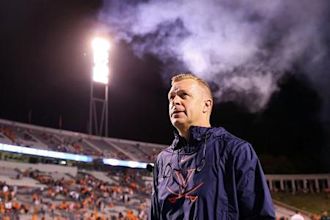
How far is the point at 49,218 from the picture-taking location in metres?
18.1

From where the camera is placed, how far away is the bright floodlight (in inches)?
1406

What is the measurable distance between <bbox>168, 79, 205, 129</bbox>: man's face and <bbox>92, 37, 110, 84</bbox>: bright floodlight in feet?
112

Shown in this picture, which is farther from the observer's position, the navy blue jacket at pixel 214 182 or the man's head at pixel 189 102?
the man's head at pixel 189 102

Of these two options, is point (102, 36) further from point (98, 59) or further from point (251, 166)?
point (251, 166)

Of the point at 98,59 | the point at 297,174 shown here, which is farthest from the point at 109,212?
the point at 297,174

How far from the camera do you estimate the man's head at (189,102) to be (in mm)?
2193

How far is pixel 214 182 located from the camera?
199 centimetres

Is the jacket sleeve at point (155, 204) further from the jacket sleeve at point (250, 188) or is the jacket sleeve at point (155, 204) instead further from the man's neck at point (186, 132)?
the jacket sleeve at point (250, 188)

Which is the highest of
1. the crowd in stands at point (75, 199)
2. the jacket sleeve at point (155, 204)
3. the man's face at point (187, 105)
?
the man's face at point (187, 105)

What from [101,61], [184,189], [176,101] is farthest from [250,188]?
[101,61]

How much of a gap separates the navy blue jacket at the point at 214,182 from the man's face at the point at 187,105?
63 millimetres

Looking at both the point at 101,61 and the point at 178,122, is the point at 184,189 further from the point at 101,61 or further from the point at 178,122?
the point at 101,61

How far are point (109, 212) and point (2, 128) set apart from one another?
470 inches

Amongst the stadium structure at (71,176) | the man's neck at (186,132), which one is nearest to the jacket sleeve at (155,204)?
the man's neck at (186,132)
